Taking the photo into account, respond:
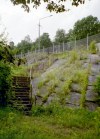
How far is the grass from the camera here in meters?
16.1

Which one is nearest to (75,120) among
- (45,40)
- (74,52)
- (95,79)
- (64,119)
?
(64,119)

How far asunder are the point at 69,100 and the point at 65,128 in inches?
245

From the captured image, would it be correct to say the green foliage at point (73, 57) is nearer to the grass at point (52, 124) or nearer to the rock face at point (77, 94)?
the rock face at point (77, 94)

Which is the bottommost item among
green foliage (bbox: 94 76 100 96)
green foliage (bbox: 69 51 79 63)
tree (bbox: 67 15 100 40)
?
green foliage (bbox: 94 76 100 96)

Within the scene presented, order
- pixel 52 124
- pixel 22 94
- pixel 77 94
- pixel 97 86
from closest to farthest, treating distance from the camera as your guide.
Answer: pixel 52 124 < pixel 97 86 < pixel 77 94 < pixel 22 94

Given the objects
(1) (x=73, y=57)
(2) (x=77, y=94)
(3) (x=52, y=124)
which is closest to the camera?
(3) (x=52, y=124)

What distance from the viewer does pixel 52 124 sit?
2031 cm

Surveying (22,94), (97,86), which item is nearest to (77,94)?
(97,86)

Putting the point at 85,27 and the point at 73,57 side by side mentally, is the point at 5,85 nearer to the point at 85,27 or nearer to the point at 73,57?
the point at 73,57

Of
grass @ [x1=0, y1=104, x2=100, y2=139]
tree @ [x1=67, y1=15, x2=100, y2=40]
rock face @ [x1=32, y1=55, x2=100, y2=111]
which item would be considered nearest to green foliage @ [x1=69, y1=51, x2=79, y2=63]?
rock face @ [x1=32, y1=55, x2=100, y2=111]

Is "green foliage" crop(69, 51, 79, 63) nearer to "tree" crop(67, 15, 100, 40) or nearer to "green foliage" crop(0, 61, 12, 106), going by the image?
"green foliage" crop(0, 61, 12, 106)

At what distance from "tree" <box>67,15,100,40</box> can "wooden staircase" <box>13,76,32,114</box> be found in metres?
46.9

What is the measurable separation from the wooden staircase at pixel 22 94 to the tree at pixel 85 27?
46915 mm

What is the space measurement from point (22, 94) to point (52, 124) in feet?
26.5
